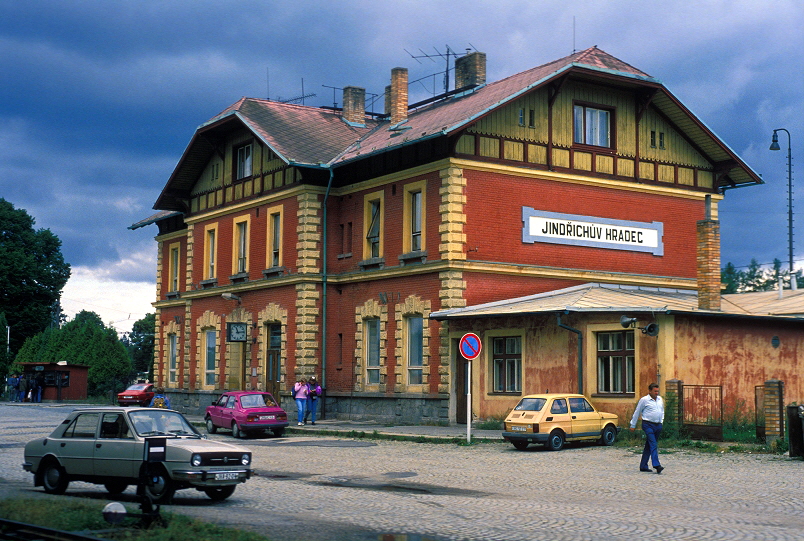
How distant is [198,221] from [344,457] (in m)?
24.2

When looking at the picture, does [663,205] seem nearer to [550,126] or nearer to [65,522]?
[550,126]

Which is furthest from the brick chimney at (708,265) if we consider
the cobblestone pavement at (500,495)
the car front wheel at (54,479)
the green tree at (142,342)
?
the green tree at (142,342)

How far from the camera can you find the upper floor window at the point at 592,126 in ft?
116

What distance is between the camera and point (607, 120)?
36.2 metres

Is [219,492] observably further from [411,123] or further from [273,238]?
[273,238]

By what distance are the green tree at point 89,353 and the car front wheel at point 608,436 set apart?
50.3 m

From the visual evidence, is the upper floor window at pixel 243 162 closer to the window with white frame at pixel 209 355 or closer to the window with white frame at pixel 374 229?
the window with white frame at pixel 209 355

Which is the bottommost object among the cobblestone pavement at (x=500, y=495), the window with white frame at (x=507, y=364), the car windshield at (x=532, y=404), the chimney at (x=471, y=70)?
the cobblestone pavement at (x=500, y=495)

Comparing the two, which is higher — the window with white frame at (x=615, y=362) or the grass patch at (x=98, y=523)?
the window with white frame at (x=615, y=362)

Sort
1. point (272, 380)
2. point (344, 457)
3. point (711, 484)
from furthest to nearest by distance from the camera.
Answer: point (272, 380)
point (344, 457)
point (711, 484)

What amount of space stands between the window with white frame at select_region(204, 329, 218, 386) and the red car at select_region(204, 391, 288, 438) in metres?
12.7

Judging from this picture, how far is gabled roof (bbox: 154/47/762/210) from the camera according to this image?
111 feet

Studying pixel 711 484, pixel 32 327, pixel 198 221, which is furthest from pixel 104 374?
pixel 711 484

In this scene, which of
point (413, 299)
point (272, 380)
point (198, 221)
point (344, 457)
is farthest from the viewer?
point (198, 221)
